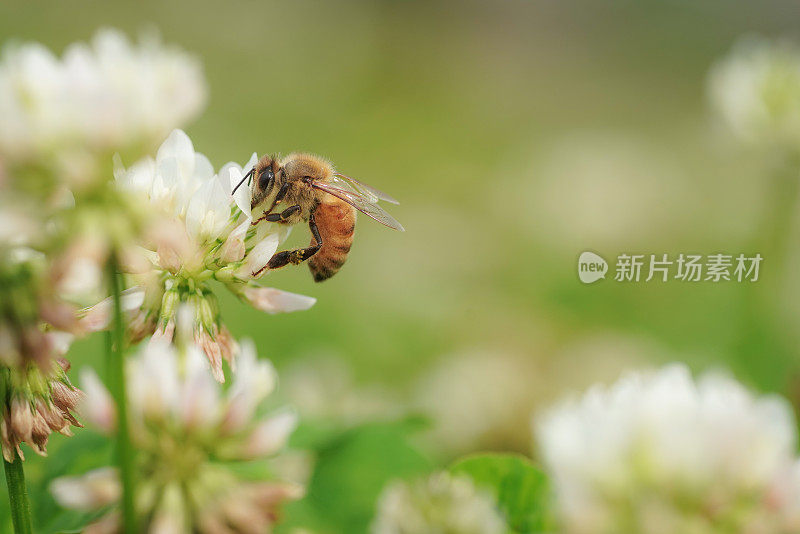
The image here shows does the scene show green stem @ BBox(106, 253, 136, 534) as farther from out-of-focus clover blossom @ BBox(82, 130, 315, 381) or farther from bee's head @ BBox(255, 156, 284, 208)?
bee's head @ BBox(255, 156, 284, 208)

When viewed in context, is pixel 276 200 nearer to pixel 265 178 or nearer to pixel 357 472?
pixel 265 178

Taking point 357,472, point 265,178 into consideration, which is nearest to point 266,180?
point 265,178

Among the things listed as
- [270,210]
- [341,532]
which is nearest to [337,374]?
[341,532]

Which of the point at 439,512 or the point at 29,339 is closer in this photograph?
the point at 29,339

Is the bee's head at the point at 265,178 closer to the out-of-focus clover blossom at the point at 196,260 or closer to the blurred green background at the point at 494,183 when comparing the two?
the out-of-focus clover blossom at the point at 196,260

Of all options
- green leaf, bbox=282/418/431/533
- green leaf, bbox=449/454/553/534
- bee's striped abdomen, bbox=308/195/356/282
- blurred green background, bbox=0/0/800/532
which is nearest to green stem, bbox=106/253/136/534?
green leaf, bbox=449/454/553/534

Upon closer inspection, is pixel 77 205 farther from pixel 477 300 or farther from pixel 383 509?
pixel 477 300

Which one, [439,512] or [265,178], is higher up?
[265,178]
